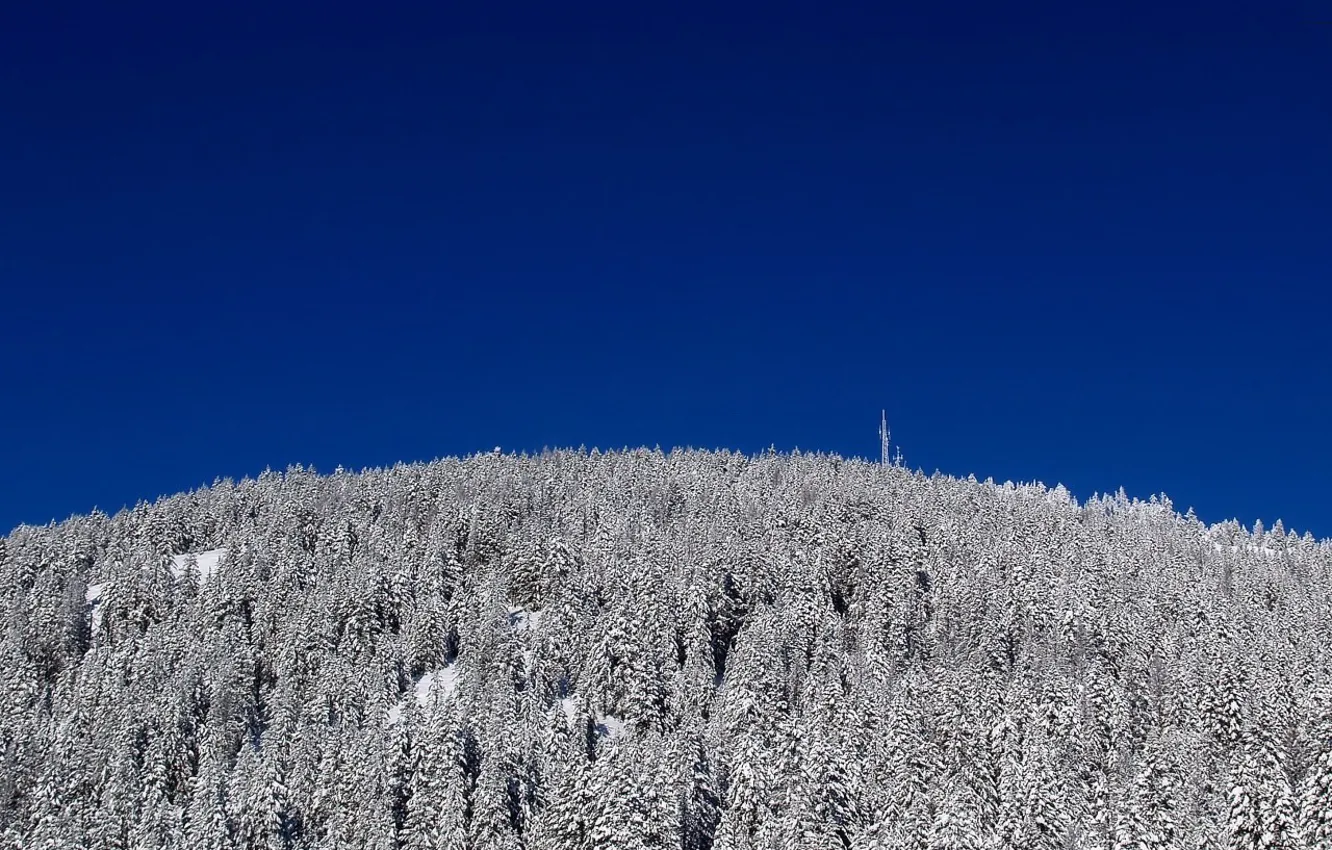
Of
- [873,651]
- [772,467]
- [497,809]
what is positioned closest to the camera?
[497,809]

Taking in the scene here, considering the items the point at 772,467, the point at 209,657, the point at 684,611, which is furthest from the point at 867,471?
the point at 209,657

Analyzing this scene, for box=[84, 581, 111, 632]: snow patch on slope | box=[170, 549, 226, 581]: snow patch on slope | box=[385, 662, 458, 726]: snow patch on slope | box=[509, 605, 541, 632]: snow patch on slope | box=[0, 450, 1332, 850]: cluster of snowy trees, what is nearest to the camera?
box=[0, 450, 1332, 850]: cluster of snowy trees

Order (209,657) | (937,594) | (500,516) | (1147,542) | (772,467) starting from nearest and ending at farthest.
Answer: (209,657), (937,594), (500,516), (1147,542), (772,467)

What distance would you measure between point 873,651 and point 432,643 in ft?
132

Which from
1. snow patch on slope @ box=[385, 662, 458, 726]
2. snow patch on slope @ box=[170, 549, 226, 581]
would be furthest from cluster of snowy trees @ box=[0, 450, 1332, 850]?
snow patch on slope @ box=[170, 549, 226, 581]

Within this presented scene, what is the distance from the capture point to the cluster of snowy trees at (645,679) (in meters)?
59.5

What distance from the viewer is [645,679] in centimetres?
8406

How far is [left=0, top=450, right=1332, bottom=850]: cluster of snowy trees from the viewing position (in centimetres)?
5947

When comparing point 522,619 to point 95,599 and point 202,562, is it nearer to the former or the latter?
point 202,562

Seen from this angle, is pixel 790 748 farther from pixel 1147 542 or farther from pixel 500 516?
pixel 1147 542

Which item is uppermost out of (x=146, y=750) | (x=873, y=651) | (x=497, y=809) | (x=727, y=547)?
(x=727, y=547)

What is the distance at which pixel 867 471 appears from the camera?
195125mm

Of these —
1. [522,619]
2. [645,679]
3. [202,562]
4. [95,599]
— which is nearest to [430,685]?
[522,619]

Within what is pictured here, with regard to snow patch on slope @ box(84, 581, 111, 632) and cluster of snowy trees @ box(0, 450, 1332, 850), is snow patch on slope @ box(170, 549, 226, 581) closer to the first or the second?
cluster of snowy trees @ box(0, 450, 1332, 850)
